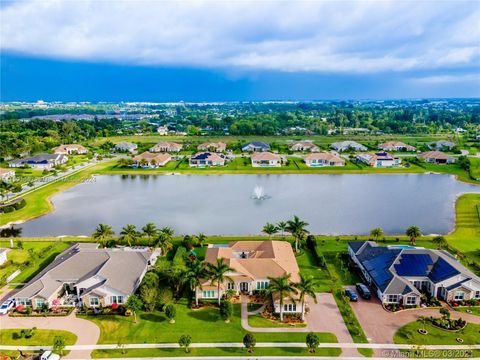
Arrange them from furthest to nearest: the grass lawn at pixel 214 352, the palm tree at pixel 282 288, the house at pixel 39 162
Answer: the house at pixel 39 162
the palm tree at pixel 282 288
the grass lawn at pixel 214 352

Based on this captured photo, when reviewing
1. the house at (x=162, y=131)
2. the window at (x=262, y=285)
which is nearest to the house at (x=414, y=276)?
the window at (x=262, y=285)

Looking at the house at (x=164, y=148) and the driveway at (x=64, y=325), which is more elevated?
the house at (x=164, y=148)

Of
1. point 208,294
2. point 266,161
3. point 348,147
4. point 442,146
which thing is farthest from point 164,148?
point 442,146

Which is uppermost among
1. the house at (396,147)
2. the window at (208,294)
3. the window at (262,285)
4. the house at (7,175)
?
the house at (396,147)

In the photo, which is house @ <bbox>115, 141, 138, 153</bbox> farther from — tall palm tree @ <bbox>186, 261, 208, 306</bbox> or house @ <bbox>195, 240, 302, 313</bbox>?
tall palm tree @ <bbox>186, 261, 208, 306</bbox>

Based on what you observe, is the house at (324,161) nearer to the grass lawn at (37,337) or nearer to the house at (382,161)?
the house at (382,161)

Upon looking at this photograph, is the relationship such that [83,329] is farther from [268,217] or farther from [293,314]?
[268,217]

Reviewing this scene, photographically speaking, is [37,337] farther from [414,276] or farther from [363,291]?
[414,276]
